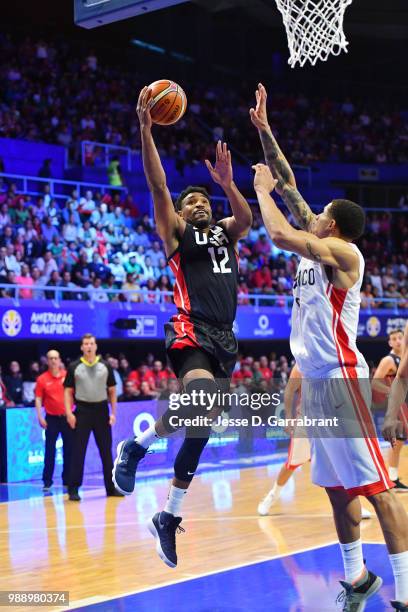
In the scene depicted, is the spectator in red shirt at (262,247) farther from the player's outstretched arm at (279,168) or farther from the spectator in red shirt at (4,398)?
the player's outstretched arm at (279,168)

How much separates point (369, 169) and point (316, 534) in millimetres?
22728

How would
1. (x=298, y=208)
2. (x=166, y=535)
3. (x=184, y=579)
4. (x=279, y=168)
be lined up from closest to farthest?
1. (x=166, y=535)
2. (x=298, y=208)
3. (x=279, y=168)
4. (x=184, y=579)

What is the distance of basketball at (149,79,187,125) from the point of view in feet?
19.0

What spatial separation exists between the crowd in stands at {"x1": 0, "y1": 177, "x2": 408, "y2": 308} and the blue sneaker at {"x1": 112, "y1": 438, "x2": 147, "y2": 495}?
10349 mm

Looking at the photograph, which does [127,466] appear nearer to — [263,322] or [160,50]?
[263,322]

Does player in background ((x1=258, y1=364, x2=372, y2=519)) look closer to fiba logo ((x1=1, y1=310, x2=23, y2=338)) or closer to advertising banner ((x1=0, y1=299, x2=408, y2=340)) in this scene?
fiba logo ((x1=1, y1=310, x2=23, y2=338))

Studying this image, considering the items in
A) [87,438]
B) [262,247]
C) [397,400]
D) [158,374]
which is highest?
[262,247]

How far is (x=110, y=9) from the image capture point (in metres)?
7.13

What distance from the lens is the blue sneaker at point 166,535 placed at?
19.3ft

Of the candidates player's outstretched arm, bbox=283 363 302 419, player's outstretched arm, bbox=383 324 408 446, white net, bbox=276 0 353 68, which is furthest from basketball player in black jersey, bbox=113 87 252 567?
player's outstretched arm, bbox=283 363 302 419

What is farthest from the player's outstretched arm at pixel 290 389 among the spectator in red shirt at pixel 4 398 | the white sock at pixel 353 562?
the spectator in red shirt at pixel 4 398

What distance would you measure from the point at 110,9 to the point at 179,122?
68.8ft

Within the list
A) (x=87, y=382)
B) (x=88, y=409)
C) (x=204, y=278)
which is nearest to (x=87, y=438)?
(x=88, y=409)

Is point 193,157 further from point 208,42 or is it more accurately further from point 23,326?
point 23,326
